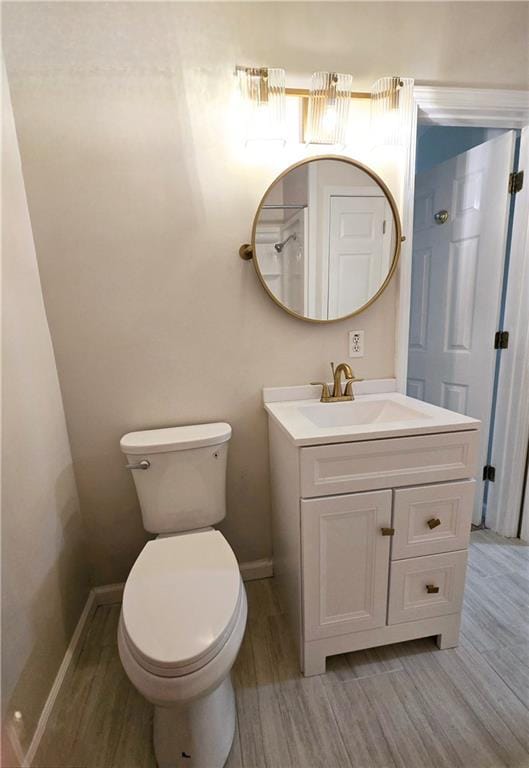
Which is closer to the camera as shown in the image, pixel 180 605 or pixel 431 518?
pixel 180 605

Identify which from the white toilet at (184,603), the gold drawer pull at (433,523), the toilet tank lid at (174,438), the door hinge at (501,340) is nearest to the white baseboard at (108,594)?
the white toilet at (184,603)

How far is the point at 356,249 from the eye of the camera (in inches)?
54.9

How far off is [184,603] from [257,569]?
792 millimetres

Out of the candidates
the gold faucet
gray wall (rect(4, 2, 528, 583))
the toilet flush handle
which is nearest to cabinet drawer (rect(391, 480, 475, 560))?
the gold faucet

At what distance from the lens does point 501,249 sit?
5.40ft

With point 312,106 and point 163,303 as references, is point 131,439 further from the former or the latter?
point 312,106

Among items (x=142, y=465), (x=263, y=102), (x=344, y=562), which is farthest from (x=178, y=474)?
(x=263, y=102)

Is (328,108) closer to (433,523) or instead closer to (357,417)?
(357,417)

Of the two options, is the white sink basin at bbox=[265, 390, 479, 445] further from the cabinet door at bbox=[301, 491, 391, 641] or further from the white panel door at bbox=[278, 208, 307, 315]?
the white panel door at bbox=[278, 208, 307, 315]

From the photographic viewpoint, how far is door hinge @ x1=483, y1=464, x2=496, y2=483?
185 cm

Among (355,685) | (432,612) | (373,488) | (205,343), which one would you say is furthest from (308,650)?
(205,343)

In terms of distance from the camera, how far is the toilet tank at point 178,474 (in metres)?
1.23

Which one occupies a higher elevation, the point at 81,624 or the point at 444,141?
the point at 444,141

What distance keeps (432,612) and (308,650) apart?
0.46m
